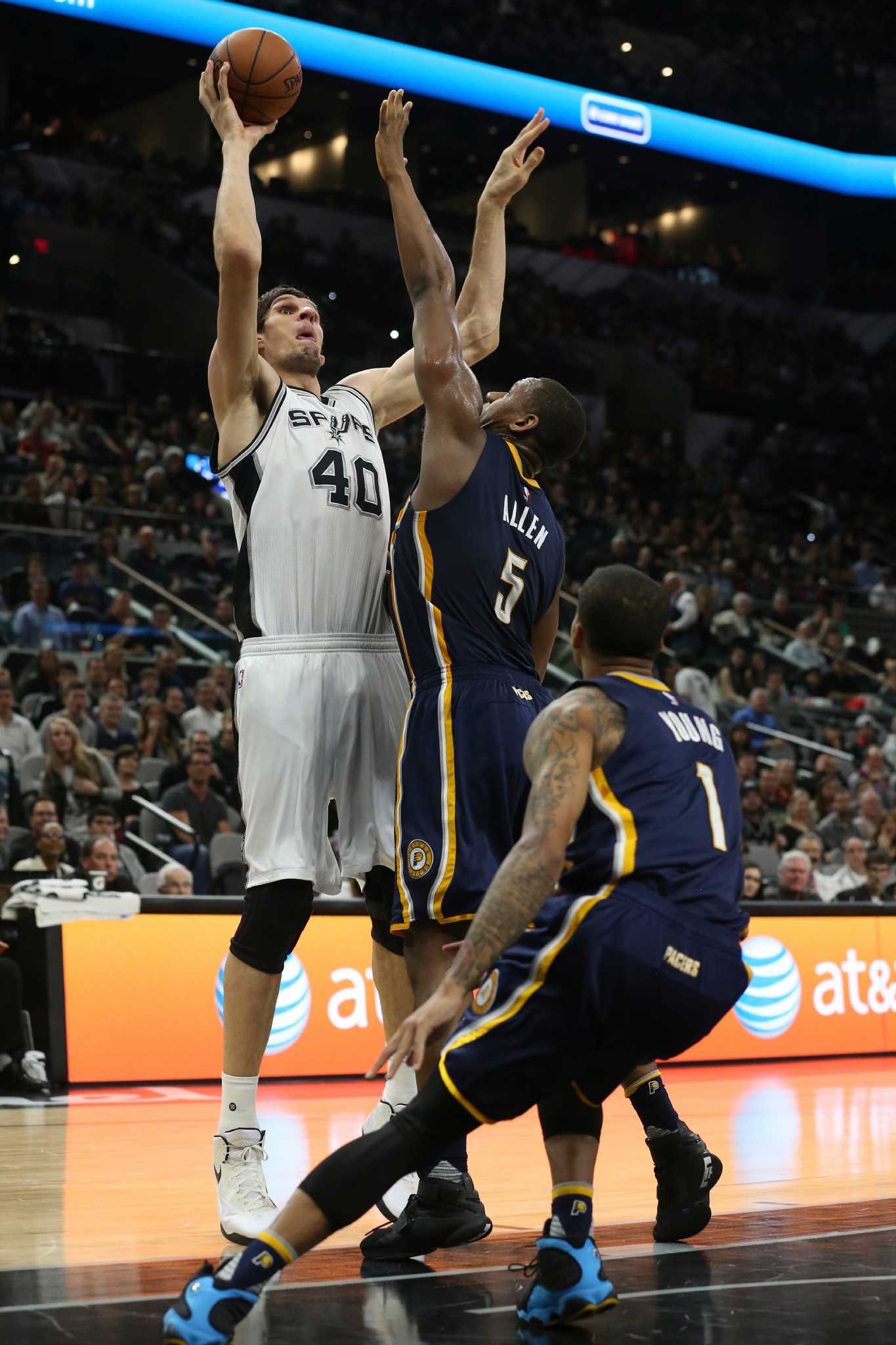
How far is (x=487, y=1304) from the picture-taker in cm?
332

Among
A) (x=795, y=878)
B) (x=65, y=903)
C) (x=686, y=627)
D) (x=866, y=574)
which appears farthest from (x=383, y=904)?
(x=866, y=574)

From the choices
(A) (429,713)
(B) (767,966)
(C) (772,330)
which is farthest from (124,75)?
(A) (429,713)

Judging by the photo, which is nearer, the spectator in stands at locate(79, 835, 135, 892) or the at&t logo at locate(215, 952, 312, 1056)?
the at&t logo at locate(215, 952, 312, 1056)

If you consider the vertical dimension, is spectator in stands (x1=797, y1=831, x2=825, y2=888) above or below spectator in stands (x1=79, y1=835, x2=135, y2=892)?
below

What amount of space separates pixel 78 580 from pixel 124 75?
15068 mm

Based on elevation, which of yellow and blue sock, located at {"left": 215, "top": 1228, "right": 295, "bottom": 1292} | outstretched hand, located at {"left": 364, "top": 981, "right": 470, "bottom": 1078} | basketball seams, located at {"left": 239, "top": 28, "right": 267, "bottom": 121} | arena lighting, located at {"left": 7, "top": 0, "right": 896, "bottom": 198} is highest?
arena lighting, located at {"left": 7, "top": 0, "right": 896, "bottom": 198}

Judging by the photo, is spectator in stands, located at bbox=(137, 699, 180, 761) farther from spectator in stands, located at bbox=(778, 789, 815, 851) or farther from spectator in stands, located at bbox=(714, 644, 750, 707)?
spectator in stands, located at bbox=(714, 644, 750, 707)

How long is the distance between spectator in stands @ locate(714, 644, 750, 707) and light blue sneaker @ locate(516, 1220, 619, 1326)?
13.2 m

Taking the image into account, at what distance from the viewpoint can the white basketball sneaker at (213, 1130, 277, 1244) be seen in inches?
154

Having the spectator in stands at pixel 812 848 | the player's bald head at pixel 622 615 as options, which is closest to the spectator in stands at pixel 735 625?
the spectator in stands at pixel 812 848

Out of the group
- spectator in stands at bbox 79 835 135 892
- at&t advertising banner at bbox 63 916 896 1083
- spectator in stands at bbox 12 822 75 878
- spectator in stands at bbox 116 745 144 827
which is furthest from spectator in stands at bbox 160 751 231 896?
at&t advertising banner at bbox 63 916 896 1083

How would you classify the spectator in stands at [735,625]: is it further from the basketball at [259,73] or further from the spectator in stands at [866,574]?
the basketball at [259,73]

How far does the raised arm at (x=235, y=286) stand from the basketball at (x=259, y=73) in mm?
73

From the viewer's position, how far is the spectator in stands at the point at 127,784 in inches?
420
